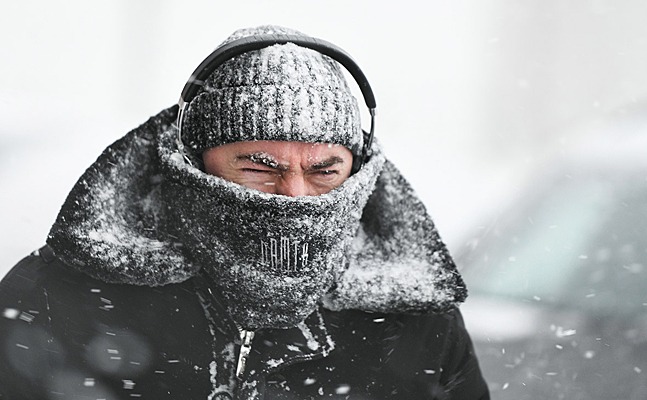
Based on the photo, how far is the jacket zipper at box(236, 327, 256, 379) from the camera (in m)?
1.88

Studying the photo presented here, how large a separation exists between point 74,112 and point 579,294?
2.67m

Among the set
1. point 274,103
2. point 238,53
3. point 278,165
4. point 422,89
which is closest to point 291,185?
point 278,165

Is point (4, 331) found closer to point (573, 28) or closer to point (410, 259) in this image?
point (410, 259)

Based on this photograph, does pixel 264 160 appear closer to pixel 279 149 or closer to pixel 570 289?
pixel 279 149

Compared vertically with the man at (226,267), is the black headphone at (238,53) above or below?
above

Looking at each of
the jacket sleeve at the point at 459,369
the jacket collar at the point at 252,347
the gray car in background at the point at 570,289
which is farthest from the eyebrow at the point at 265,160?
the gray car in background at the point at 570,289

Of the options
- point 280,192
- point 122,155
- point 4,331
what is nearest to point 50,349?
point 4,331

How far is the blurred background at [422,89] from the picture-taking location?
3.32 meters

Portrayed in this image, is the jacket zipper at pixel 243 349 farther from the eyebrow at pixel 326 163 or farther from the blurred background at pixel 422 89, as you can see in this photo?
the blurred background at pixel 422 89

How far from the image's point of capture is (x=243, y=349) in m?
1.89

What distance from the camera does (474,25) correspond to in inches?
357

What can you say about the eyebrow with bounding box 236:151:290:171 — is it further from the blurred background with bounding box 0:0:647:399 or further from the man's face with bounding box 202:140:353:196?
the blurred background with bounding box 0:0:647:399

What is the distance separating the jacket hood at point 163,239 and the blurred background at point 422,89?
74 centimetres

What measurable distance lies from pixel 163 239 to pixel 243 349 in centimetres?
34
